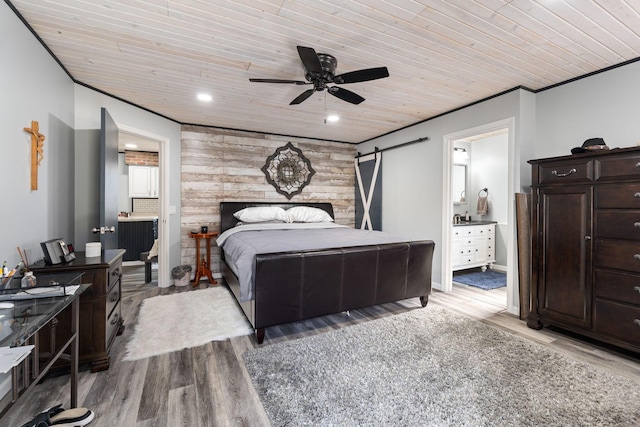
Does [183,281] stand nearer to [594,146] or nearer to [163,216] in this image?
[163,216]

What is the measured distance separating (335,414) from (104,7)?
289cm

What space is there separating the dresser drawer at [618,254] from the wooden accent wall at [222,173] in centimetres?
396

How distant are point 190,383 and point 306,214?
10.3 ft

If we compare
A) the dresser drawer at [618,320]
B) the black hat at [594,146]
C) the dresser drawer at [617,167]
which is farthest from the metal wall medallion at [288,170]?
the dresser drawer at [618,320]

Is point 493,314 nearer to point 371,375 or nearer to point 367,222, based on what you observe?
point 371,375

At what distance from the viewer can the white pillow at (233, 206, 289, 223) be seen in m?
4.38

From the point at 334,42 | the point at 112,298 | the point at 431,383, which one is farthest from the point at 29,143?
the point at 431,383

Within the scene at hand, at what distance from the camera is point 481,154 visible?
5602 millimetres

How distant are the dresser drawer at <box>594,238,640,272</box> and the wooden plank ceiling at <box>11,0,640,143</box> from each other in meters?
1.60

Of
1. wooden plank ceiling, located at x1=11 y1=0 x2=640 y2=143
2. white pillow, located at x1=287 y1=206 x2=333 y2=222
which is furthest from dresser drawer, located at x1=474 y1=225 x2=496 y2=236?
white pillow, located at x1=287 y1=206 x2=333 y2=222

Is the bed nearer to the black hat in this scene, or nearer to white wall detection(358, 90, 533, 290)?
white wall detection(358, 90, 533, 290)

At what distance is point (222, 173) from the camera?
4684 millimetres

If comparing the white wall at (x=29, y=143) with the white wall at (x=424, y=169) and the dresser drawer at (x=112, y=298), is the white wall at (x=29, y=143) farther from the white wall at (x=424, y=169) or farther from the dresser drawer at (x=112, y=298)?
the white wall at (x=424, y=169)

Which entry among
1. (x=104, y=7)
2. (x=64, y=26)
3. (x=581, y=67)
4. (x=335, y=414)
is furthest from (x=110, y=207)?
(x=581, y=67)
